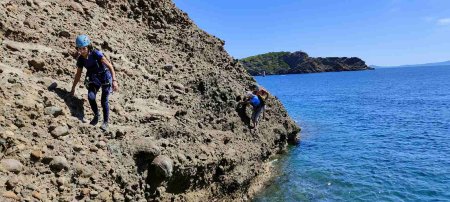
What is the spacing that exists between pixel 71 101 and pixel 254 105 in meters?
10.1

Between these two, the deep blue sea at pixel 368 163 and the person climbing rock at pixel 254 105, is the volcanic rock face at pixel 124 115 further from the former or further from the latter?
the deep blue sea at pixel 368 163

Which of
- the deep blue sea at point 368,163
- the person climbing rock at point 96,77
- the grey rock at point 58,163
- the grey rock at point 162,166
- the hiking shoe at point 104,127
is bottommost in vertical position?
the deep blue sea at point 368,163

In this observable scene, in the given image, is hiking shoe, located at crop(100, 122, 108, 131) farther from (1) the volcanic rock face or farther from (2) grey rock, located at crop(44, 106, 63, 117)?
(2) grey rock, located at crop(44, 106, 63, 117)

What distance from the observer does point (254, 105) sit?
1912 cm

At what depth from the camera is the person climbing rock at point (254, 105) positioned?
1902cm

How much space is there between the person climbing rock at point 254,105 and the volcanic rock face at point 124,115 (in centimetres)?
45

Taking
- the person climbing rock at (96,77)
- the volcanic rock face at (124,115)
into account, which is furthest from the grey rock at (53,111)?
the person climbing rock at (96,77)

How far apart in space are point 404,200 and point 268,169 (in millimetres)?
6859

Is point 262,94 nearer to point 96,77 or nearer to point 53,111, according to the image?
point 96,77

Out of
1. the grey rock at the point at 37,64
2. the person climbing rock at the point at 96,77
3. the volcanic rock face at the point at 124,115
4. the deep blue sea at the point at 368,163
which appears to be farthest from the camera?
the deep blue sea at the point at 368,163

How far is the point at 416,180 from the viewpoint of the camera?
18.9 meters

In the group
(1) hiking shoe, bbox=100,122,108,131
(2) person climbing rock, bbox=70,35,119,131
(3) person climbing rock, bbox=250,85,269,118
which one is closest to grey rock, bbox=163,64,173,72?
(3) person climbing rock, bbox=250,85,269,118

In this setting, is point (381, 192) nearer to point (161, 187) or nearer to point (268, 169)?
point (268, 169)

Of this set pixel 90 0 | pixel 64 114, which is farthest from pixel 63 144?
pixel 90 0
